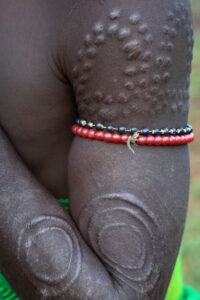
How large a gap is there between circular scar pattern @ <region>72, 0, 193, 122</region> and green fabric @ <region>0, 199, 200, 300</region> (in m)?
0.38

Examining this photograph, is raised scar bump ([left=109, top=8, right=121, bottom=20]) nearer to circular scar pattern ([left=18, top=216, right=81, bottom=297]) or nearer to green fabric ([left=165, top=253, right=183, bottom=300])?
circular scar pattern ([left=18, top=216, right=81, bottom=297])

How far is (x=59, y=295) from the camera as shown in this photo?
Result: 3.17 ft

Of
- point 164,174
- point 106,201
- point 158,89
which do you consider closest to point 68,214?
point 106,201

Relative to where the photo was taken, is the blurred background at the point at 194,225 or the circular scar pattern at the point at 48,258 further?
the blurred background at the point at 194,225

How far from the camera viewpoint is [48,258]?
3.14 feet

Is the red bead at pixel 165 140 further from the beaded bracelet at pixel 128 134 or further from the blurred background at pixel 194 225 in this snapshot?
the blurred background at pixel 194 225

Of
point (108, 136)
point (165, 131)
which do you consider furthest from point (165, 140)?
point (108, 136)

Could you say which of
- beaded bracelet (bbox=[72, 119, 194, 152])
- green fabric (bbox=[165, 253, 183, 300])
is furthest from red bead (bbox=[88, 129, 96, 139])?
green fabric (bbox=[165, 253, 183, 300])

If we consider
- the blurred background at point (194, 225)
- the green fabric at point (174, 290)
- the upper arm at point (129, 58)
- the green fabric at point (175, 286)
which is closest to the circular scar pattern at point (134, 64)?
the upper arm at point (129, 58)

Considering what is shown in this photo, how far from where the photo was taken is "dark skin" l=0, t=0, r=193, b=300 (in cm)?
92

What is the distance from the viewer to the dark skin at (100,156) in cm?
92

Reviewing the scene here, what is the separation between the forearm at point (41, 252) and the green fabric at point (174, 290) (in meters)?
0.21

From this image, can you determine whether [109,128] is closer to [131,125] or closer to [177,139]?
[131,125]

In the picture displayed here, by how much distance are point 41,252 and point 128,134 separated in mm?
325
